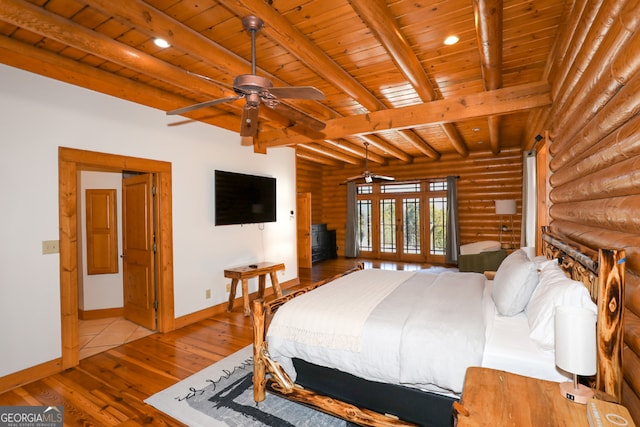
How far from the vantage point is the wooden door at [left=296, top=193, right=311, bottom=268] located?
25.8 ft

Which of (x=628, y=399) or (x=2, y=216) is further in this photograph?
(x=2, y=216)

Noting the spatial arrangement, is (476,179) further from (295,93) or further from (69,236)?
(69,236)

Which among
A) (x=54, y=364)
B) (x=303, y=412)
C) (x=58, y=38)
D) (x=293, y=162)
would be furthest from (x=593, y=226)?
(x=293, y=162)

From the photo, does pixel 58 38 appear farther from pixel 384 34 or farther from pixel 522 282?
pixel 522 282

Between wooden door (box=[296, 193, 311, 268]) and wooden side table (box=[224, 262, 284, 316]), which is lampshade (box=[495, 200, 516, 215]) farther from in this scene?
wooden side table (box=[224, 262, 284, 316])

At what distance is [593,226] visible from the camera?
6.42 feet

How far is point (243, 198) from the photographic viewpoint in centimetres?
489

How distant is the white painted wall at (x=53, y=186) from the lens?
105 inches

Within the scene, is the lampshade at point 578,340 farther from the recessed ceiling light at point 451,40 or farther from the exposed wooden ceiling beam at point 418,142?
the exposed wooden ceiling beam at point 418,142

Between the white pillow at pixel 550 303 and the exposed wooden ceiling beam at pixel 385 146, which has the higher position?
the exposed wooden ceiling beam at pixel 385 146

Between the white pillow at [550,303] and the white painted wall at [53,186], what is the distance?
12.3 feet

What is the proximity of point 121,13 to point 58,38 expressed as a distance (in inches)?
23.9

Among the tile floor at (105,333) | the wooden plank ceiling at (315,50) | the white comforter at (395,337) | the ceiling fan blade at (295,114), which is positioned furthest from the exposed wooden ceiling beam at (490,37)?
the tile floor at (105,333)

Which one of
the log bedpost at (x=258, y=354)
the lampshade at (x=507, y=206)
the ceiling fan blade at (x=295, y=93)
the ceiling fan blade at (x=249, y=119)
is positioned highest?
the ceiling fan blade at (x=295, y=93)
